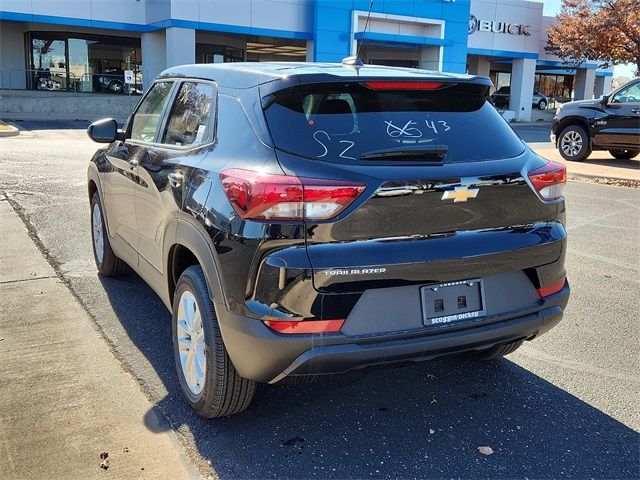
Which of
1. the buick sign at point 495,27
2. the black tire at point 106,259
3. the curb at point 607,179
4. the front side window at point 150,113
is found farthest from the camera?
the buick sign at point 495,27

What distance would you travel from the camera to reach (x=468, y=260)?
292 cm

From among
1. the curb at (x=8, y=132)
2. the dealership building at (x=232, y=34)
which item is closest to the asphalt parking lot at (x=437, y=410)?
the curb at (x=8, y=132)

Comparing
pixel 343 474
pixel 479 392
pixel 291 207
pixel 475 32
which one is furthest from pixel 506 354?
pixel 475 32

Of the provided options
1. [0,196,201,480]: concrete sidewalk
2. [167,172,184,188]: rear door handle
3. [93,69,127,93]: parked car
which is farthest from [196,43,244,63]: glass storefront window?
[167,172,184,188]: rear door handle

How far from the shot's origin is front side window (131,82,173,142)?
422 cm

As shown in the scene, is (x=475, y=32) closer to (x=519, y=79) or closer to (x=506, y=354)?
(x=519, y=79)

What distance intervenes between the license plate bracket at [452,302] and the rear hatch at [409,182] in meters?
0.05

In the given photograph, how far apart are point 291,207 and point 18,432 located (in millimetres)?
1853

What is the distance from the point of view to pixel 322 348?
107 inches

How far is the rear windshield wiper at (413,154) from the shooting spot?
9.42 feet

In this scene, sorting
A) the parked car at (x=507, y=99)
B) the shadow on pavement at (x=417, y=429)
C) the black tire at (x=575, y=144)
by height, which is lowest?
the shadow on pavement at (x=417, y=429)

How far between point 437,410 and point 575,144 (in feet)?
41.5

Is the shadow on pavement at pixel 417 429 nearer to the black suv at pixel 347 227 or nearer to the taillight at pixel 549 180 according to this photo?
the black suv at pixel 347 227

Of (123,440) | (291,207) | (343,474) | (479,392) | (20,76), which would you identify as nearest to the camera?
(291,207)
